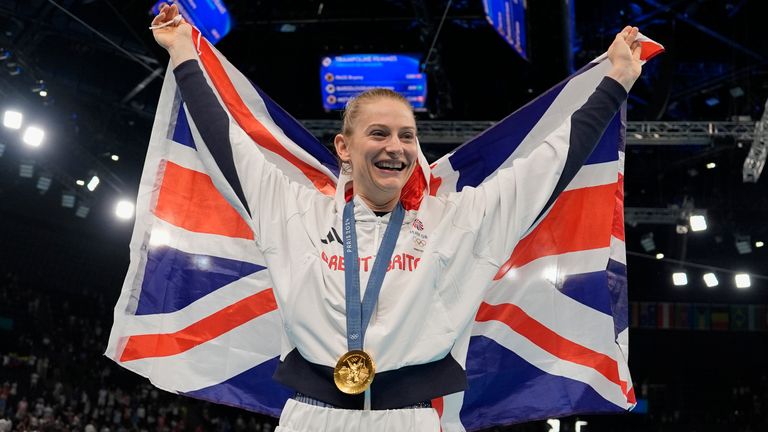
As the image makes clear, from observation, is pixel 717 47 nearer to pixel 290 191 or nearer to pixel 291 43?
pixel 291 43

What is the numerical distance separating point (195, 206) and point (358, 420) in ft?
5.92

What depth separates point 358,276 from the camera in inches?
97.0

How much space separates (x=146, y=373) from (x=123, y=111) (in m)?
14.7

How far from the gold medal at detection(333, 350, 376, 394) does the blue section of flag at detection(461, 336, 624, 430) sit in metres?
1.25

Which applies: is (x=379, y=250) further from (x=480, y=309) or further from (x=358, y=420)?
(x=480, y=309)

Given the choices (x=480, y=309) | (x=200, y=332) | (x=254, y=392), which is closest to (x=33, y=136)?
(x=200, y=332)

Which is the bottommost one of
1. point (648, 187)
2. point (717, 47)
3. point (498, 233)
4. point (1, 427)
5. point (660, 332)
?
point (1, 427)

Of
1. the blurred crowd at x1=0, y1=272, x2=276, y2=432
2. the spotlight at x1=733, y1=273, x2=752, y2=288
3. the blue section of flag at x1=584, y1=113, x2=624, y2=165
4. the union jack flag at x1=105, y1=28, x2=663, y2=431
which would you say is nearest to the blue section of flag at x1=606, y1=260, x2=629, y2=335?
the union jack flag at x1=105, y1=28, x2=663, y2=431

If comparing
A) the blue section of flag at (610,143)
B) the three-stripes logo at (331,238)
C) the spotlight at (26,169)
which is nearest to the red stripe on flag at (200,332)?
the three-stripes logo at (331,238)

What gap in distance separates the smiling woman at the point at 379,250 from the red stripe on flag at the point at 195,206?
810 millimetres

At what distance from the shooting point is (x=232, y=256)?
3883 mm

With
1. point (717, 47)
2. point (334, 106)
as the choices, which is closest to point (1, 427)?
point (334, 106)

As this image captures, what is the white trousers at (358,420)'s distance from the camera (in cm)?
235

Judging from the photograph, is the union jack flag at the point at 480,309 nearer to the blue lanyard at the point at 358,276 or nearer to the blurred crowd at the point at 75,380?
the blue lanyard at the point at 358,276
